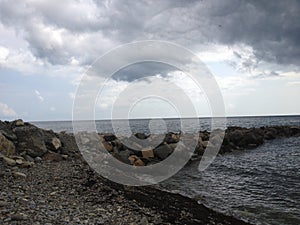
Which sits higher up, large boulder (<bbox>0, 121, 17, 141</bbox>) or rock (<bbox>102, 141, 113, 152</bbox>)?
large boulder (<bbox>0, 121, 17, 141</bbox>)

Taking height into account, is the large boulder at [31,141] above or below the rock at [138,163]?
above

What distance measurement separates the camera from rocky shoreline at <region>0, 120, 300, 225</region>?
958 cm

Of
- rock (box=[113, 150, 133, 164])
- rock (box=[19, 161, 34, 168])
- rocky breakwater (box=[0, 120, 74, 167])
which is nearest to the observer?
rock (box=[19, 161, 34, 168])

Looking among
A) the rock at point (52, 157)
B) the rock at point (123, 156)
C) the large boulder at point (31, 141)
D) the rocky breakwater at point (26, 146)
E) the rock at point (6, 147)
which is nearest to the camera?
the rocky breakwater at point (26, 146)

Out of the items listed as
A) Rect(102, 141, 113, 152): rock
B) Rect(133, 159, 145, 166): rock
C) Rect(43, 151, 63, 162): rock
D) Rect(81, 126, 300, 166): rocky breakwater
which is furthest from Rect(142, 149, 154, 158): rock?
Rect(43, 151, 63, 162): rock

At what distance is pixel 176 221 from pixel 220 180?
9364 millimetres

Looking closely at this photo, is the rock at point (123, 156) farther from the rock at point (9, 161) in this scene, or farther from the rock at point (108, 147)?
the rock at point (9, 161)

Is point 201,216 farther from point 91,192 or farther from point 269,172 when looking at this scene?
point 269,172

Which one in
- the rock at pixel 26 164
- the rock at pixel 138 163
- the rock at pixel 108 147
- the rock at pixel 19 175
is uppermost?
the rock at pixel 108 147

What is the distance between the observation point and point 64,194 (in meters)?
12.2

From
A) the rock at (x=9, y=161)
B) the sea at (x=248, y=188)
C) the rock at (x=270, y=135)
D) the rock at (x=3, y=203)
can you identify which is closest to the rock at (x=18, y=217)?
the rock at (x=3, y=203)

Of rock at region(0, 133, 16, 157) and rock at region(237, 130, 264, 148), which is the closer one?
rock at region(0, 133, 16, 157)

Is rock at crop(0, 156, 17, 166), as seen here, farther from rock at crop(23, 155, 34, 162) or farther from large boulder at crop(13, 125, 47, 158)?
large boulder at crop(13, 125, 47, 158)

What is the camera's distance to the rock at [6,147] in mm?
17969
